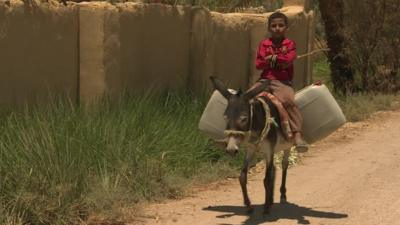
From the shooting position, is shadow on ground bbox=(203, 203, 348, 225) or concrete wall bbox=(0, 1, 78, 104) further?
concrete wall bbox=(0, 1, 78, 104)

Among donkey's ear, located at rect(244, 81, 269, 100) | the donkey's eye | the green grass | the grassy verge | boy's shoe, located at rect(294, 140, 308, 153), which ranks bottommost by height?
the green grass

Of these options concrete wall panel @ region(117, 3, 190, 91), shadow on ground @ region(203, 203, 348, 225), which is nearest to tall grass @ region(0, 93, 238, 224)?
concrete wall panel @ region(117, 3, 190, 91)

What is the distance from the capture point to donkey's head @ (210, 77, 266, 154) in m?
6.56

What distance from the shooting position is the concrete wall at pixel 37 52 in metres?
8.36

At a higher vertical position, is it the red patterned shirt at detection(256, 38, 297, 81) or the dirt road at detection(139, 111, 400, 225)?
the red patterned shirt at detection(256, 38, 297, 81)

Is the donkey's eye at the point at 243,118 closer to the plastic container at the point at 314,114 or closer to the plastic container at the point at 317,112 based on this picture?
the plastic container at the point at 314,114

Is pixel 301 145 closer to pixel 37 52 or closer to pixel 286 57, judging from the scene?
pixel 286 57

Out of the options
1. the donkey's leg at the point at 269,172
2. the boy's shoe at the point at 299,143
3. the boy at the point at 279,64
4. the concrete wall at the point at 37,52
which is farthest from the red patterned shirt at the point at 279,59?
the concrete wall at the point at 37,52

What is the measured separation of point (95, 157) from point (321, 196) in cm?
250

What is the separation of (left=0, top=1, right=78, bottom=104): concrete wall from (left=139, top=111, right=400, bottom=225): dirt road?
6.60ft

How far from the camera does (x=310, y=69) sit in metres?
16.4

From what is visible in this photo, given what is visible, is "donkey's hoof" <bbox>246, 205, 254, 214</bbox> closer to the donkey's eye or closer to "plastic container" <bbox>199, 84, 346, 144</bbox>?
"plastic container" <bbox>199, 84, 346, 144</bbox>

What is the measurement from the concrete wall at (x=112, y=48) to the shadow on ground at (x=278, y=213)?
2.49 m

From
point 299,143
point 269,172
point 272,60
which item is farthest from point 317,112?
point 269,172
